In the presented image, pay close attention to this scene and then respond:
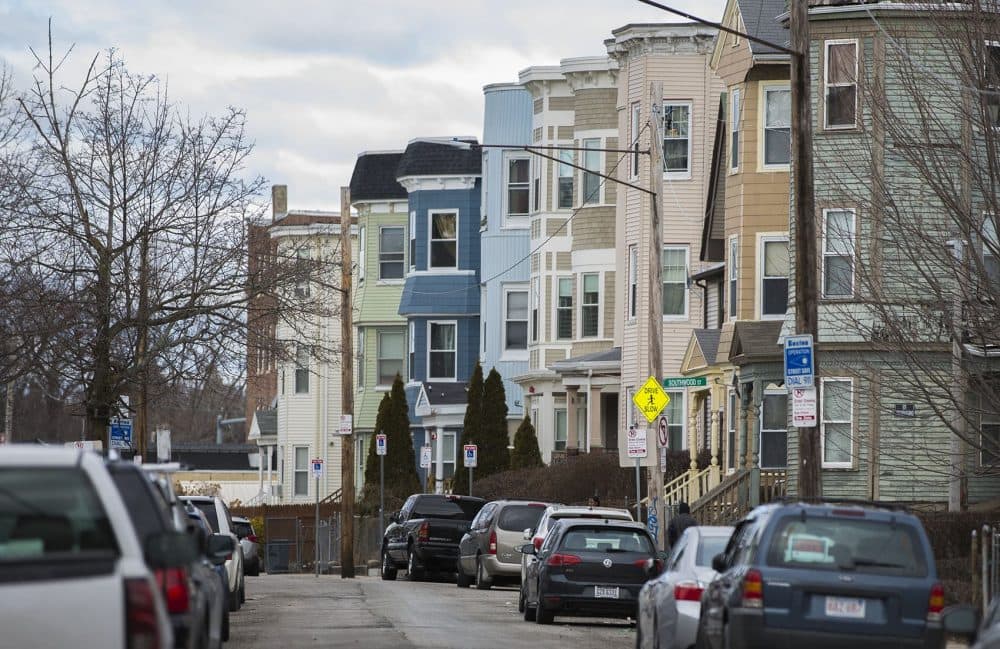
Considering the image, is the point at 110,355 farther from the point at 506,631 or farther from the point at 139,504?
the point at 139,504

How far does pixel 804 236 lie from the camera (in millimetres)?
21781

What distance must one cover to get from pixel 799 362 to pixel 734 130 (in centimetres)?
1877

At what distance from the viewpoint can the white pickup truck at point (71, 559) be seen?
8.73 meters

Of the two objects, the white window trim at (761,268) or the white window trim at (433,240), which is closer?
the white window trim at (761,268)

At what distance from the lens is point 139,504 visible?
1088 cm

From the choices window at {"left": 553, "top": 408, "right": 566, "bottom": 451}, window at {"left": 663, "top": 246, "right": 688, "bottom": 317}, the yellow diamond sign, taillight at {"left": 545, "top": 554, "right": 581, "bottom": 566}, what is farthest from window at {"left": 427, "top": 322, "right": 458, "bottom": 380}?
taillight at {"left": 545, "top": 554, "right": 581, "bottom": 566}

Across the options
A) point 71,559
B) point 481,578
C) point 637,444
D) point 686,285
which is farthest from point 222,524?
point 686,285

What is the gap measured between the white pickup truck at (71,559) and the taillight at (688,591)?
24.1 ft

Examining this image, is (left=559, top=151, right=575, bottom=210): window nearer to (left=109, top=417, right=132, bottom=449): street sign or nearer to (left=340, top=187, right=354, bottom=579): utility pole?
(left=340, top=187, right=354, bottom=579): utility pole

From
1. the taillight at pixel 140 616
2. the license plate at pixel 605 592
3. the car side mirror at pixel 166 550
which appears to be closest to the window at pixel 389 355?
the license plate at pixel 605 592

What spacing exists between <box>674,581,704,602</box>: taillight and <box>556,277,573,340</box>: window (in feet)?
119

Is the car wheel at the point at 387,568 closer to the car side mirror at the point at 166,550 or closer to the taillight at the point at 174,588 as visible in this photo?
the taillight at the point at 174,588

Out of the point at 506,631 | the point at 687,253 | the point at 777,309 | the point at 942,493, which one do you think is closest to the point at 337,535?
the point at 687,253

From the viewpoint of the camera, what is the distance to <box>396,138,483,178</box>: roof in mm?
60875
